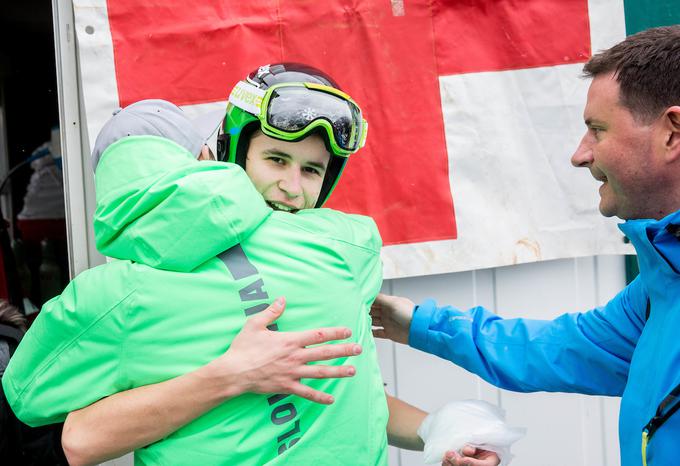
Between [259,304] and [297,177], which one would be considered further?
[297,177]

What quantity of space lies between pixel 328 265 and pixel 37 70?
359cm

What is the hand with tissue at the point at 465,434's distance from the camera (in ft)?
4.53

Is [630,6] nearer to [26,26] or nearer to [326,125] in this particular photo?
[326,125]

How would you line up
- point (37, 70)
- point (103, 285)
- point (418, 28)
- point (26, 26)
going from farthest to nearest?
1. point (37, 70)
2. point (26, 26)
3. point (418, 28)
4. point (103, 285)

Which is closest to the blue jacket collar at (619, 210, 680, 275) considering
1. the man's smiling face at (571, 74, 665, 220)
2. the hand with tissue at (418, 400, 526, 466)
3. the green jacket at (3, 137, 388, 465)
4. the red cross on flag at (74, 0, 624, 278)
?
the man's smiling face at (571, 74, 665, 220)

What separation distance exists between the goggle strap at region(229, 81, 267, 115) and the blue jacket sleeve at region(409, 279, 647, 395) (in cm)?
70

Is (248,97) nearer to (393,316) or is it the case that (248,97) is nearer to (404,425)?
(393,316)

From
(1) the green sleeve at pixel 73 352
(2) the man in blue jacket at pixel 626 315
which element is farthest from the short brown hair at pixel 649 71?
(1) the green sleeve at pixel 73 352

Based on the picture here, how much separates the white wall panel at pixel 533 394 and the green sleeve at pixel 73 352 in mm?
1253

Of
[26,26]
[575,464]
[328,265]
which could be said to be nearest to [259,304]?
[328,265]

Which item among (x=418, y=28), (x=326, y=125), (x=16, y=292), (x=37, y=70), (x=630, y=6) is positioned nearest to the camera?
(x=326, y=125)

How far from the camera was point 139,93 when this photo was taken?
76.6 inches

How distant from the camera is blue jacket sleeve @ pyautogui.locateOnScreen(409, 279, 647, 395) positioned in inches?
64.5

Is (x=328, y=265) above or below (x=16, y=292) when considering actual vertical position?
above
